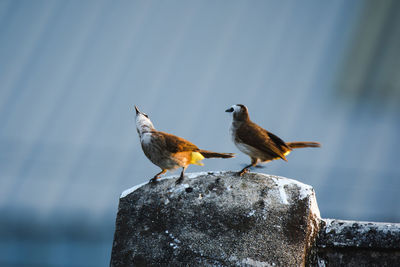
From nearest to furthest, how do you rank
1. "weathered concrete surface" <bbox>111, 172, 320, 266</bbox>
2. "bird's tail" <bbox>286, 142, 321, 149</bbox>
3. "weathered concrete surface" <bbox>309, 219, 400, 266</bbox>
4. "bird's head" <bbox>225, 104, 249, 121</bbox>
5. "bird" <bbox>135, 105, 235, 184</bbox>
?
"weathered concrete surface" <bbox>309, 219, 400, 266</bbox> < "weathered concrete surface" <bbox>111, 172, 320, 266</bbox> < "bird" <bbox>135, 105, 235, 184</bbox> < "bird's tail" <bbox>286, 142, 321, 149</bbox> < "bird's head" <bbox>225, 104, 249, 121</bbox>

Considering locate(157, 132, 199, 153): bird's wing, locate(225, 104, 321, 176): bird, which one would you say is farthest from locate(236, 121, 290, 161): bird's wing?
locate(157, 132, 199, 153): bird's wing

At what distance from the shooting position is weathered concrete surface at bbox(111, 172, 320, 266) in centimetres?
195

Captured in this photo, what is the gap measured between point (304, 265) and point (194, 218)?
1.79 feet

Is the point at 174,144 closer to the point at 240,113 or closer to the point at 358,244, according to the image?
the point at 240,113

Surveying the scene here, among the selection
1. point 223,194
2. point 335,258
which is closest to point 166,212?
point 223,194

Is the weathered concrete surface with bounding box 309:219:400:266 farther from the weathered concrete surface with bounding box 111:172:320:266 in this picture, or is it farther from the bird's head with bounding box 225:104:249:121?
the bird's head with bounding box 225:104:249:121

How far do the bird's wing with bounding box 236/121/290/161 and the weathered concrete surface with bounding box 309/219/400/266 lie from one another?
1245 mm

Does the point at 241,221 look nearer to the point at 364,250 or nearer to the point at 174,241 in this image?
the point at 174,241

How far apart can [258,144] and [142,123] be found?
0.92 metres

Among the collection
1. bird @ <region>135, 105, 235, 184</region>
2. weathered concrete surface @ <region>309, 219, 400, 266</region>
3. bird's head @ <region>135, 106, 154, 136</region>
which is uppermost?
bird's head @ <region>135, 106, 154, 136</region>

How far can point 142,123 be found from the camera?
342cm

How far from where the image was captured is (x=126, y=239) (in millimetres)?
2156

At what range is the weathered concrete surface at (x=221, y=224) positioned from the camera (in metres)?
1.95

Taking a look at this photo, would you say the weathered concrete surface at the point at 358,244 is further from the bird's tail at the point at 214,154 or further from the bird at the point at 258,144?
the bird's tail at the point at 214,154
